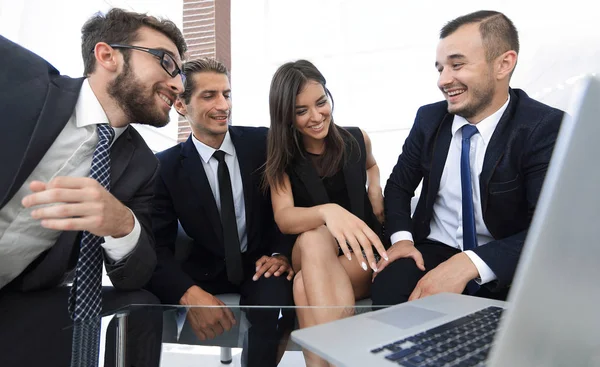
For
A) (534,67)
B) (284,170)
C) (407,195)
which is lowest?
(407,195)

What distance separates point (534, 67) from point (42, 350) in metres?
4.26

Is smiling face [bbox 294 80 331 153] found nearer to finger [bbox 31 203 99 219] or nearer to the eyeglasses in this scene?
the eyeglasses

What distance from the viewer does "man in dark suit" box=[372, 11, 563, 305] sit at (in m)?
1.30

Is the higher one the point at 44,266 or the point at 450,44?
the point at 450,44

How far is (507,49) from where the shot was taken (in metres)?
1.59

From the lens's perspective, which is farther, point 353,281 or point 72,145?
point 353,281

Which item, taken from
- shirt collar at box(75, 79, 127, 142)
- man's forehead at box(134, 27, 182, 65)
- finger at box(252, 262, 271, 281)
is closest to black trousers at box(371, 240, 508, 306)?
finger at box(252, 262, 271, 281)

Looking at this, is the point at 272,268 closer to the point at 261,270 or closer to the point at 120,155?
the point at 261,270

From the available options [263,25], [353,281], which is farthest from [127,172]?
[263,25]

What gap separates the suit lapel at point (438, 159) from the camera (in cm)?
156

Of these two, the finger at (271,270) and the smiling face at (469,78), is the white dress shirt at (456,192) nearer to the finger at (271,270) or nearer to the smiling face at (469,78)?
the smiling face at (469,78)

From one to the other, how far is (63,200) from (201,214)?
0.98 metres

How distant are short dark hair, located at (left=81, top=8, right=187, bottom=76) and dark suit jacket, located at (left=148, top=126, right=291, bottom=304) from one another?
20.9 inches

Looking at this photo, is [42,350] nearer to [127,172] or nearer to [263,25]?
[127,172]
